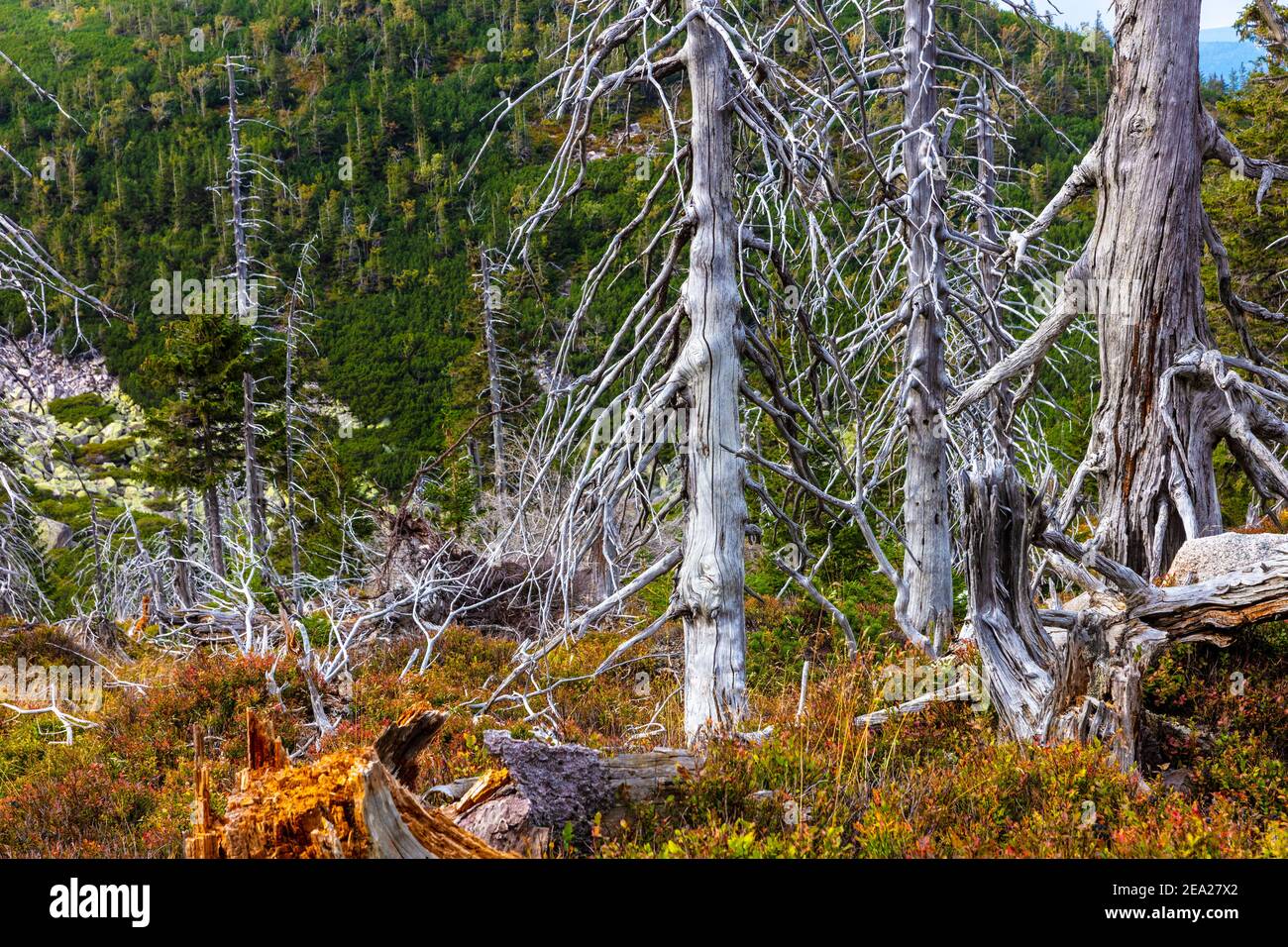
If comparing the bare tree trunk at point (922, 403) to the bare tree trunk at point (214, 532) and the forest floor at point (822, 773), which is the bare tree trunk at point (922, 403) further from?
the bare tree trunk at point (214, 532)

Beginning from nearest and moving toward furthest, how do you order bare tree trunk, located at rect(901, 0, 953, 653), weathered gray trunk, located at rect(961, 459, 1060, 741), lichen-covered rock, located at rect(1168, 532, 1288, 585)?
weathered gray trunk, located at rect(961, 459, 1060, 741) < lichen-covered rock, located at rect(1168, 532, 1288, 585) < bare tree trunk, located at rect(901, 0, 953, 653)

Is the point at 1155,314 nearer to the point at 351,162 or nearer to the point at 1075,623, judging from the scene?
A: the point at 1075,623

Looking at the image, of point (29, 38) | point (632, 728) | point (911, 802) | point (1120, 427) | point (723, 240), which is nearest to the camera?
point (911, 802)

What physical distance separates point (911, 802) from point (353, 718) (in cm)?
517

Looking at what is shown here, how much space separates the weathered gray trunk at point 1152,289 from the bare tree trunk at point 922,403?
5.97 ft

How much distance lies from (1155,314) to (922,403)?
88.4 inches

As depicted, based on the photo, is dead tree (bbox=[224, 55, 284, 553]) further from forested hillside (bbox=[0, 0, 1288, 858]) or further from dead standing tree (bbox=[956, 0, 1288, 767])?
dead standing tree (bbox=[956, 0, 1288, 767])

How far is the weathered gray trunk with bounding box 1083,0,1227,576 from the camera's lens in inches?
207

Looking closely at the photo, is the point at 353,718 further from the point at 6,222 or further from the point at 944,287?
the point at 944,287

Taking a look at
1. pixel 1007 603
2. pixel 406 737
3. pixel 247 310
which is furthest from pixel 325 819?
pixel 247 310

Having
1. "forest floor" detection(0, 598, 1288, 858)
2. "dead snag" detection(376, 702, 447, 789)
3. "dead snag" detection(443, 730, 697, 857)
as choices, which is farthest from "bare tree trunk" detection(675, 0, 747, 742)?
"dead snag" detection(376, 702, 447, 789)

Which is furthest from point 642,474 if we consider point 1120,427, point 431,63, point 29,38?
point 29,38

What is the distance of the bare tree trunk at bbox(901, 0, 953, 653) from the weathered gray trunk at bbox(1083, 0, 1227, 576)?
182 centimetres
